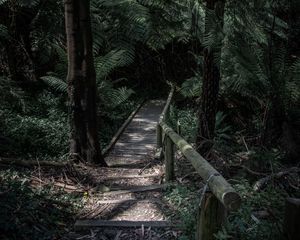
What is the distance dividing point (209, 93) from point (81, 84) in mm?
1706

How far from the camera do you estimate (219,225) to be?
242 cm

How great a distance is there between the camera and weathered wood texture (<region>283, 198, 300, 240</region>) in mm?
2000

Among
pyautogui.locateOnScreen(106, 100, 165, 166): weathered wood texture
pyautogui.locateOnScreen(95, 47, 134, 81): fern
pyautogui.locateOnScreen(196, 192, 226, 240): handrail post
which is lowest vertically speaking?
pyautogui.locateOnScreen(106, 100, 165, 166): weathered wood texture

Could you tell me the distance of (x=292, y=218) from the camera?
2031 mm

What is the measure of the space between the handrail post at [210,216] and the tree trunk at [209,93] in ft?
9.36

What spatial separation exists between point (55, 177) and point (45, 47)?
549 centimetres

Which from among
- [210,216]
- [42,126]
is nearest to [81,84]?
[42,126]

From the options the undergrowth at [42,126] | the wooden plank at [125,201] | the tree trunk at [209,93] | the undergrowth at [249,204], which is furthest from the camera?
the undergrowth at [42,126]

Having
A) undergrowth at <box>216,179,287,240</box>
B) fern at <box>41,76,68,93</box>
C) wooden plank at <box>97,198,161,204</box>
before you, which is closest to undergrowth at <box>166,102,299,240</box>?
undergrowth at <box>216,179,287,240</box>

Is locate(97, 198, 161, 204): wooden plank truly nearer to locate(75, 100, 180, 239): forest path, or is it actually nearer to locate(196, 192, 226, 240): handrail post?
locate(75, 100, 180, 239): forest path

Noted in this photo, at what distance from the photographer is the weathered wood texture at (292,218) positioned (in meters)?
2.00

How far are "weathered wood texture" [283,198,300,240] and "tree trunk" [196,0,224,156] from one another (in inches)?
125

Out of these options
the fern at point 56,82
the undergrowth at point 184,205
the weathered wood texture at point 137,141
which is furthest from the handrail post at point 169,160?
the fern at point 56,82

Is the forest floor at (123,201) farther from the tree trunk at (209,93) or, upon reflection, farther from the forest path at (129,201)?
the tree trunk at (209,93)
